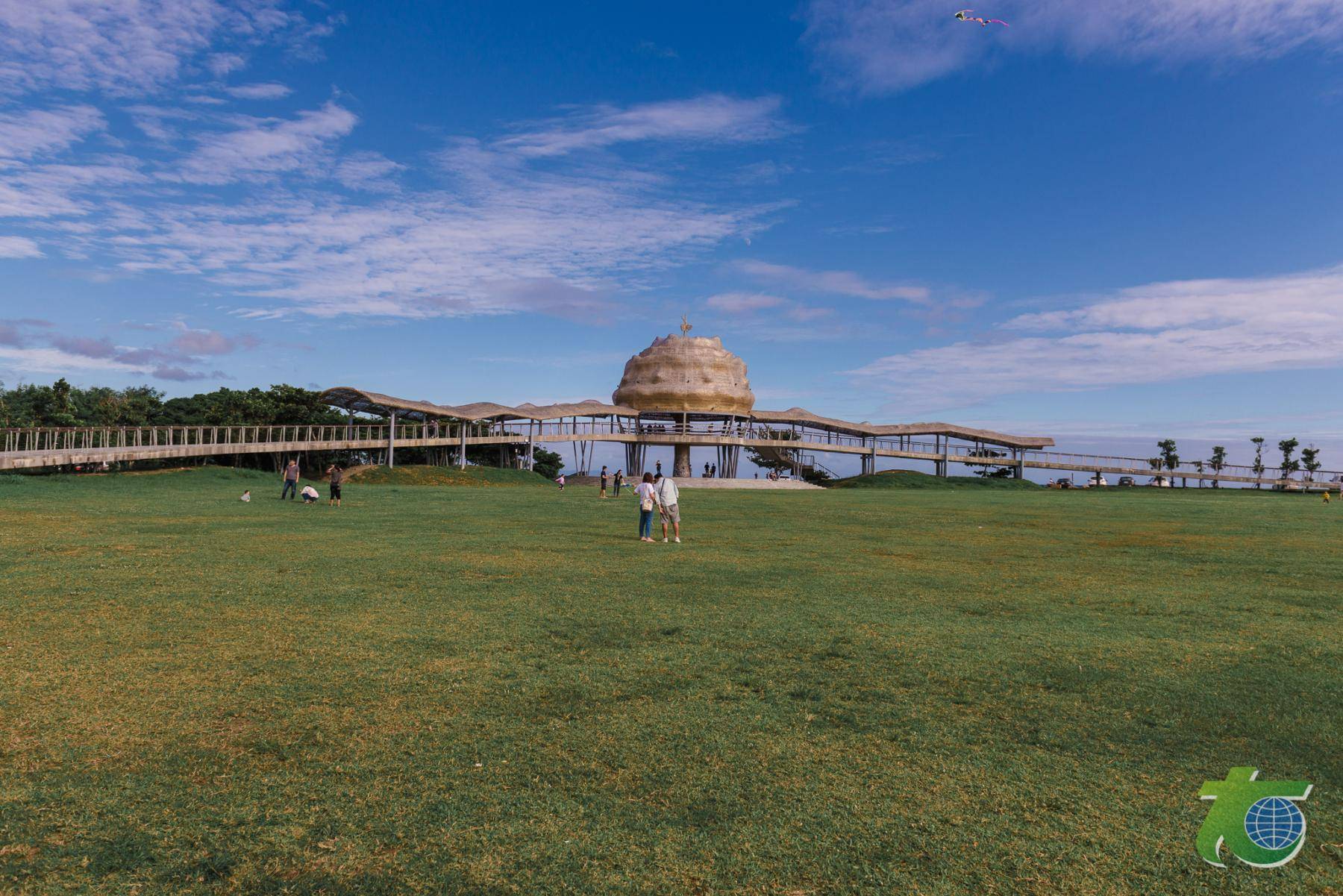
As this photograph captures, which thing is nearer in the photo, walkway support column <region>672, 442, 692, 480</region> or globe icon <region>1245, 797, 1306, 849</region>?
globe icon <region>1245, 797, 1306, 849</region>

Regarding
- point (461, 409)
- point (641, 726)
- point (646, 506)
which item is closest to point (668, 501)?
point (646, 506)

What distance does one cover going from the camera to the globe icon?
140 inches

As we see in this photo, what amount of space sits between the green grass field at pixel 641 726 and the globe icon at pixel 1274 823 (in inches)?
3.4

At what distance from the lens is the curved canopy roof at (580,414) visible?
3962 cm

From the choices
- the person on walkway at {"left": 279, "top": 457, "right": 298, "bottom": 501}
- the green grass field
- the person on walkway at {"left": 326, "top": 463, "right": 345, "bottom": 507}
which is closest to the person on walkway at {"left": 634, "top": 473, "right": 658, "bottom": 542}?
the green grass field

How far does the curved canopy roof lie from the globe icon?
37384 millimetres

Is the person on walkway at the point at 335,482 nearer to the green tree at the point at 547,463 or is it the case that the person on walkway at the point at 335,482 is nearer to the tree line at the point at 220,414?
the tree line at the point at 220,414

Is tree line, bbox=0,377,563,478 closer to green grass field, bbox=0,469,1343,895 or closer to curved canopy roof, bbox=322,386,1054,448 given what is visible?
curved canopy roof, bbox=322,386,1054,448

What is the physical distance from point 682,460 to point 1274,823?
2114 inches

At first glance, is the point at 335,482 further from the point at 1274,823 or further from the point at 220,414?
the point at 220,414

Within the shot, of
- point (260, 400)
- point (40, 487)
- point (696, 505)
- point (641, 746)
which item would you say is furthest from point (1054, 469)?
point (641, 746)

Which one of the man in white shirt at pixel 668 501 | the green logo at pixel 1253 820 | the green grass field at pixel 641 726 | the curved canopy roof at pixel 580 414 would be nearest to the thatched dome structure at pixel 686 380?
the curved canopy roof at pixel 580 414

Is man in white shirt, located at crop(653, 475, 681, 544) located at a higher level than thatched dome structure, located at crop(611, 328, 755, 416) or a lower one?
lower

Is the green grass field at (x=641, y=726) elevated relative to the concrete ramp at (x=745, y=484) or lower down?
lower down
